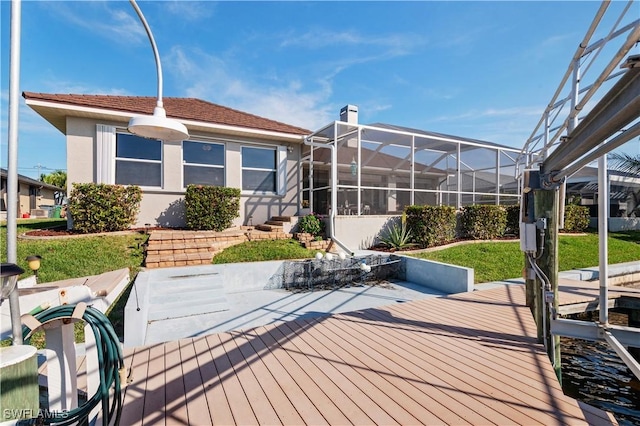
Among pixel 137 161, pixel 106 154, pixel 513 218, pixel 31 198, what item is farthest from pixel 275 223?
pixel 31 198

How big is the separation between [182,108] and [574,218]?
16.3m

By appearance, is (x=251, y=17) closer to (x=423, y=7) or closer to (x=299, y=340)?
(x=423, y=7)

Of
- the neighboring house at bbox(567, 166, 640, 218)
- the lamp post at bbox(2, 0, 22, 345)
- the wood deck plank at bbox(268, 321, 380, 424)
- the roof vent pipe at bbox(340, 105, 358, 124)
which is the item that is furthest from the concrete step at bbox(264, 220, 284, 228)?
the neighboring house at bbox(567, 166, 640, 218)

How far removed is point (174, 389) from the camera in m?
2.49

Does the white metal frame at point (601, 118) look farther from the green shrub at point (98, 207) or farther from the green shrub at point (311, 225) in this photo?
the green shrub at point (98, 207)

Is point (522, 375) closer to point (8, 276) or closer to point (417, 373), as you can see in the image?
point (417, 373)

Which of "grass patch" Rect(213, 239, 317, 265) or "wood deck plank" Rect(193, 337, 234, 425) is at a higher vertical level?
"grass patch" Rect(213, 239, 317, 265)

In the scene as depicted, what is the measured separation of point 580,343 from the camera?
5.16m

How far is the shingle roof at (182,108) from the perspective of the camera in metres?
7.91

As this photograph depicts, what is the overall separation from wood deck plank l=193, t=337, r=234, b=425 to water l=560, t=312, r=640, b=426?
448cm

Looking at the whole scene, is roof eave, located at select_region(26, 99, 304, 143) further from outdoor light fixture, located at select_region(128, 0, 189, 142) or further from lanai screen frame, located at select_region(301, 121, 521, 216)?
outdoor light fixture, located at select_region(128, 0, 189, 142)

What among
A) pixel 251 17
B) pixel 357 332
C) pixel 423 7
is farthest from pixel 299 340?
pixel 251 17

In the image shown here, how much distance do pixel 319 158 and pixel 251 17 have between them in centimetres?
521

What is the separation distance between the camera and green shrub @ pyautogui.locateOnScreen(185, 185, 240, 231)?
28.0ft
